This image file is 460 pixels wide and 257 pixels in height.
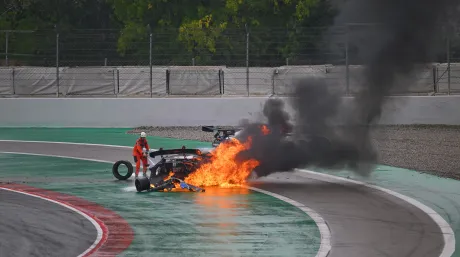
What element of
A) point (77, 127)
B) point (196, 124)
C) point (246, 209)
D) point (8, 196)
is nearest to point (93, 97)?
point (77, 127)

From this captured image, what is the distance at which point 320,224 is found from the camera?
2027cm

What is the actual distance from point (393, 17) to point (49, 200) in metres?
9.88

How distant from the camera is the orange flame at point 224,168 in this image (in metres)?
25.7

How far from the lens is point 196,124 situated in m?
39.5

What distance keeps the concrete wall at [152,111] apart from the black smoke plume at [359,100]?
1069 cm

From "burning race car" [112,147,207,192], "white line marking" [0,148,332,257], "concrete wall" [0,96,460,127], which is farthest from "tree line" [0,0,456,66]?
"white line marking" [0,148,332,257]

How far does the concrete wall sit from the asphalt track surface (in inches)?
460

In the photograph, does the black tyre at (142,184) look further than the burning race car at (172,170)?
No

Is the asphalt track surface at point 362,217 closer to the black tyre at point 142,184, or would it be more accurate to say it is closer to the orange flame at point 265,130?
the orange flame at point 265,130

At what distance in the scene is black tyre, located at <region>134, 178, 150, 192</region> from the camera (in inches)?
974

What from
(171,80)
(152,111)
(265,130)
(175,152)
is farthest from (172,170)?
(171,80)

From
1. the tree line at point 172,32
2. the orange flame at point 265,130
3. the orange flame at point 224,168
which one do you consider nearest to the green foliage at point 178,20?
the tree line at point 172,32

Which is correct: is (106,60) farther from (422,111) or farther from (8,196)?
(8,196)

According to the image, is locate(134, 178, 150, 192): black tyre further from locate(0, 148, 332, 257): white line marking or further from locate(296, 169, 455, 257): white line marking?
locate(296, 169, 455, 257): white line marking
